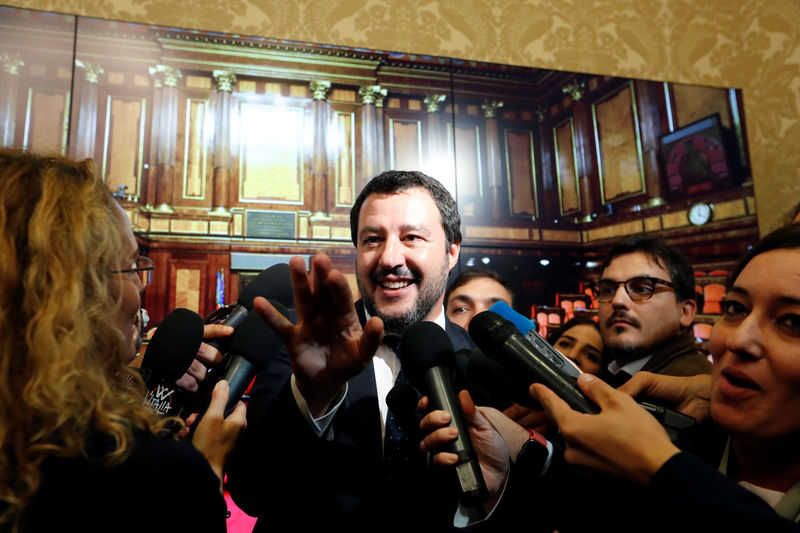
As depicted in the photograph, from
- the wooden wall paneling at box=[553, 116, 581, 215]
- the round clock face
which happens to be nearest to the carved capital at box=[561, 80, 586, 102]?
the wooden wall paneling at box=[553, 116, 581, 215]

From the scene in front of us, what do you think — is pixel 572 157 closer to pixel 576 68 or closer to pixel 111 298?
pixel 576 68

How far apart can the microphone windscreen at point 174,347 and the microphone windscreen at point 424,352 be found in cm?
41

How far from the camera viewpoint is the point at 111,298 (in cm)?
77

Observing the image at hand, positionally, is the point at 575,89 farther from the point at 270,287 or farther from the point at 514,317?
the point at 270,287

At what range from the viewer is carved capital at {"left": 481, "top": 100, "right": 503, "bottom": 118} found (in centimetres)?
230

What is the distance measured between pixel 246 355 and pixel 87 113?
1439 mm

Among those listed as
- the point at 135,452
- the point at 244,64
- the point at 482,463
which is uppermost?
the point at 244,64

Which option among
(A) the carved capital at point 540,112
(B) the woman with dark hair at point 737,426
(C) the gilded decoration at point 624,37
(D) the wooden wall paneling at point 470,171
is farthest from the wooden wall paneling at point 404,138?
(B) the woman with dark hair at point 737,426

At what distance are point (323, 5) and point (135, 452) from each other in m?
2.24

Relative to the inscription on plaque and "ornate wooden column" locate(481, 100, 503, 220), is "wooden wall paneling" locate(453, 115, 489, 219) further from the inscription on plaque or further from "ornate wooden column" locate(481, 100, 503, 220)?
the inscription on plaque

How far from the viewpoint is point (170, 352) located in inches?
37.4

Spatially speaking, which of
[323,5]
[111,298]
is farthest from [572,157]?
[111,298]

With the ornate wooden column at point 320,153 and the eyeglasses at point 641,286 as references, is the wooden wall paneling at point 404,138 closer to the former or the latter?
the ornate wooden column at point 320,153

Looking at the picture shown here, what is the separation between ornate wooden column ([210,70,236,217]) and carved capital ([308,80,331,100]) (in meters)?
0.32
